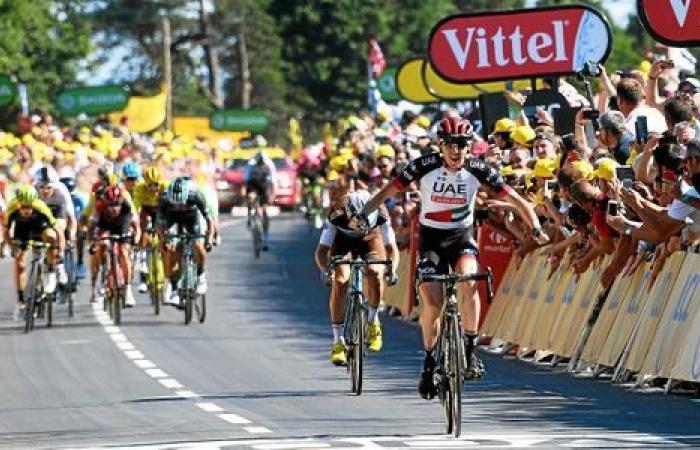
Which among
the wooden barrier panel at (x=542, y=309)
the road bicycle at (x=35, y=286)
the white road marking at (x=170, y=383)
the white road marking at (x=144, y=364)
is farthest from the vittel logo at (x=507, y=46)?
the road bicycle at (x=35, y=286)

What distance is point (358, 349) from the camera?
19.5 metres

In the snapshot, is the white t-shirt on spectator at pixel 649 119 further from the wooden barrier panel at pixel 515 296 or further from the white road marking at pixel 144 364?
the white road marking at pixel 144 364

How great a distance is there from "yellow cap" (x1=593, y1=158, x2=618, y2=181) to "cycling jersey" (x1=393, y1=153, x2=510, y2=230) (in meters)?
2.92

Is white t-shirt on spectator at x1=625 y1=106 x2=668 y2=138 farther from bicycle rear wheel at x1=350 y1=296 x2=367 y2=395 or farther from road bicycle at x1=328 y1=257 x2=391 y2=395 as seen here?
bicycle rear wheel at x1=350 y1=296 x2=367 y2=395

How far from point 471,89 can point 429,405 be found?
13548 mm

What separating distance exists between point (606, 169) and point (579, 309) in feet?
6.60

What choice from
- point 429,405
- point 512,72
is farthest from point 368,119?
point 429,405

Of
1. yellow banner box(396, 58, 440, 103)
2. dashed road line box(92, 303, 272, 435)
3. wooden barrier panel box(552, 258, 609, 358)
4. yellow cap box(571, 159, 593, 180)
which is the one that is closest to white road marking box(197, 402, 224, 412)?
dashed road line box(92, 303, 272, 435)

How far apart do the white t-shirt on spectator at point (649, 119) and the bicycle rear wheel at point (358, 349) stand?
3.52 m

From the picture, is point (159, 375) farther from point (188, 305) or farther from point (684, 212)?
point (188, 305)

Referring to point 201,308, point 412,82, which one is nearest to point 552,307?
point 201,308

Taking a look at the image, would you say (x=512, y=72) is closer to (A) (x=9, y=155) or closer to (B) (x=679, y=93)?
(B) (x=679, y=93)

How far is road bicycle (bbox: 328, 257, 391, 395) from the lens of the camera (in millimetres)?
19438

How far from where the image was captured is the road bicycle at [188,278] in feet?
95.3
